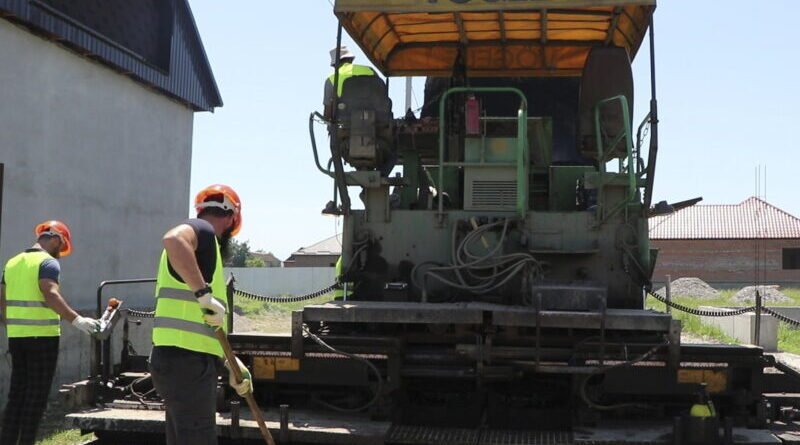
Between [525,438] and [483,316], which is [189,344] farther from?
[525,438]

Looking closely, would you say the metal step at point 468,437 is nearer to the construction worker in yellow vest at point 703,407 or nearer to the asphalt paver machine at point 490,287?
the asphalt paver machine at point 490,287

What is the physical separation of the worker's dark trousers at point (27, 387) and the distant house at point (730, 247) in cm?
3975

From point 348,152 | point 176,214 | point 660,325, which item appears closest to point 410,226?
point 348,152

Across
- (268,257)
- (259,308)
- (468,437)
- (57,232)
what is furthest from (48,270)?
(268,257)

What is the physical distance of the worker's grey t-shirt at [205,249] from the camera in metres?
4.41

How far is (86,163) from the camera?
40.6 ft

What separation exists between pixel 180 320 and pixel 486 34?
450 centimetres

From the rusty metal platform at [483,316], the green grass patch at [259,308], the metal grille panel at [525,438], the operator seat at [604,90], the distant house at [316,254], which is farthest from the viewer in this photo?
the distant house at [316,254]

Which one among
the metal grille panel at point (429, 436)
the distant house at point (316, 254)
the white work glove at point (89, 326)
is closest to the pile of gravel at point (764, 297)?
the metal grille panel at point (429, 436)

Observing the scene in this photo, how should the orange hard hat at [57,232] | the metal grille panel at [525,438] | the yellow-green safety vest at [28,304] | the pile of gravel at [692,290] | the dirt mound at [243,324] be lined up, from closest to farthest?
the metal grille panel at [525,438] < the yellow-green safety vest at [28,304] < the orange hard hat at [57,232] < the dirt mound at [243,324] < the pile of gravel at [692,290]

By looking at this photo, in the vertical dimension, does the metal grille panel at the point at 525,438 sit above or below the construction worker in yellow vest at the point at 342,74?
below

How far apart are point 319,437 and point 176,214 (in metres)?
11.1

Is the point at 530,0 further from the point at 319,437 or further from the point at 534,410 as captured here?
the point at 319,437

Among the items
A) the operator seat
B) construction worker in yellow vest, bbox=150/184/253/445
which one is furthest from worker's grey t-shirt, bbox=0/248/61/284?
the operator seat
